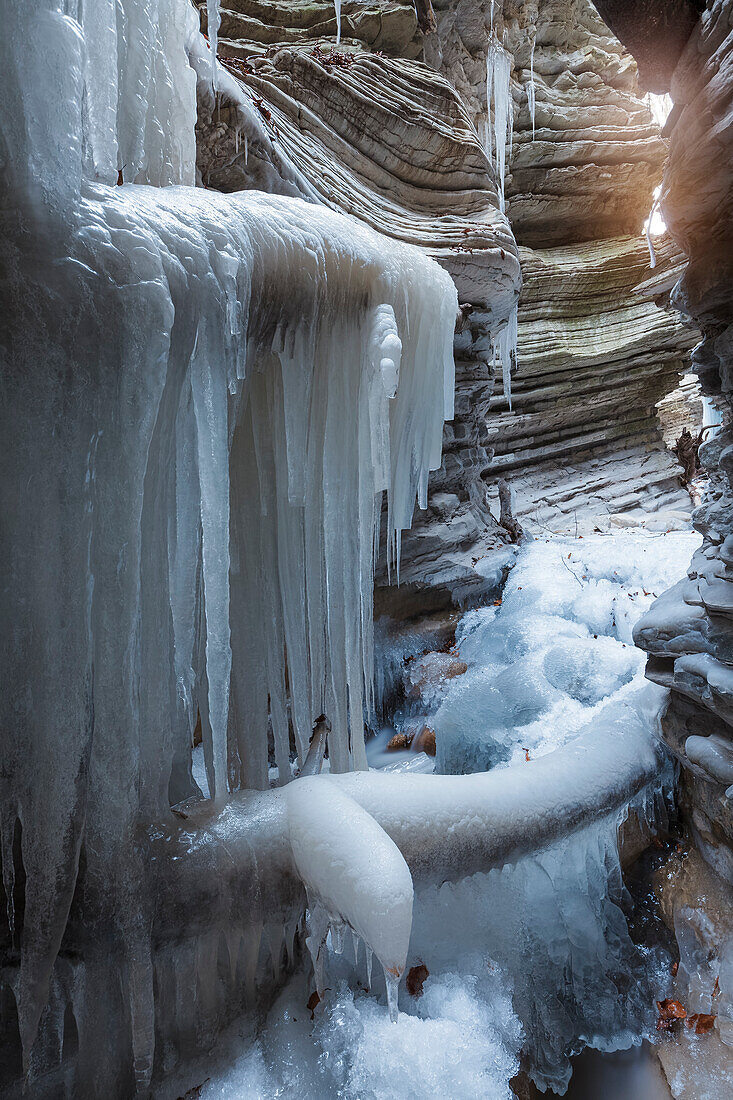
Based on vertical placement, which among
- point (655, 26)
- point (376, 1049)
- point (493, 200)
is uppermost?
point (493, 200)

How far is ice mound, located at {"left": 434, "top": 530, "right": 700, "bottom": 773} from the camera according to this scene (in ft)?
13.7

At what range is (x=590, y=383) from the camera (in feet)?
39.1

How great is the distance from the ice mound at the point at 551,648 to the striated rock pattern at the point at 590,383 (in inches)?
144

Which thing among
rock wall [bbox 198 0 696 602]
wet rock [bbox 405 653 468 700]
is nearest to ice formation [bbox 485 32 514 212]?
rock wall [bbox 198 0 696 602]

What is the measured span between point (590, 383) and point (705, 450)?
9.22 metres

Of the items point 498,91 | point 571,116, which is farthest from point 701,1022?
point 571,116

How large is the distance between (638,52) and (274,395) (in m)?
2.65

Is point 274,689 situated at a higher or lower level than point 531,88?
lower

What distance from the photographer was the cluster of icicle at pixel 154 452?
136cm

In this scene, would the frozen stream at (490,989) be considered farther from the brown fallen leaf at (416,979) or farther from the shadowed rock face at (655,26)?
the shadowed rock face at (655,26)

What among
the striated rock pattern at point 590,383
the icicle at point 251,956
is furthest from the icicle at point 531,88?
the icicle at point 251,956

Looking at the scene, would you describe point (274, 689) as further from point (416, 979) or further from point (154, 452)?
point (416, 979)

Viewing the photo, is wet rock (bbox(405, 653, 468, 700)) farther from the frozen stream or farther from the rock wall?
the frozen stream

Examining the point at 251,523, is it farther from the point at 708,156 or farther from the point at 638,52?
the point at 638,52
